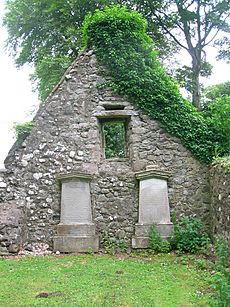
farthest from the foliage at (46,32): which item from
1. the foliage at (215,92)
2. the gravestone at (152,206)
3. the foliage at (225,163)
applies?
the foliage at (225,163)

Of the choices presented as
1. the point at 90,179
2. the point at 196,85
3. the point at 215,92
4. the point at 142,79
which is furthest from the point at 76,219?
the point at 215,92

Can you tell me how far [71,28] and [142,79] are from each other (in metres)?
6.85

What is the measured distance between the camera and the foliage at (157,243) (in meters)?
7.78

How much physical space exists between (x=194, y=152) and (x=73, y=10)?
30.4ft

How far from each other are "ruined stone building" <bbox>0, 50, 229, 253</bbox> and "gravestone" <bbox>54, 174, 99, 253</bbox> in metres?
0.02

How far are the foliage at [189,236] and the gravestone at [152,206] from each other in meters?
0.20

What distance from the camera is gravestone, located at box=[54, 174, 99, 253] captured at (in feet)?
26.3

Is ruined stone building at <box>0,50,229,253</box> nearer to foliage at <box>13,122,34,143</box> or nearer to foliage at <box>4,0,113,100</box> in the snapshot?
foliage at <box>13,122,34,143</box>

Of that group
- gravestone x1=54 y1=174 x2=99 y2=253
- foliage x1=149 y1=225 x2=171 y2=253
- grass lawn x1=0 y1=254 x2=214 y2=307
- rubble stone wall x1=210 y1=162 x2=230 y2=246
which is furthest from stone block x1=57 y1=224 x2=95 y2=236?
rubble stone wall x1=210 y1=162 x2=230 y2=246

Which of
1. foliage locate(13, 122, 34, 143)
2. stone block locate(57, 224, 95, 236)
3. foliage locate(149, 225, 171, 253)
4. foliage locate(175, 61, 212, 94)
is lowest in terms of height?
foliage locate(149, 225, 171, 253)

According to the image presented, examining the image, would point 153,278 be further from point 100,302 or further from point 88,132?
point 88,132

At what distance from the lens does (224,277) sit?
13.9ft

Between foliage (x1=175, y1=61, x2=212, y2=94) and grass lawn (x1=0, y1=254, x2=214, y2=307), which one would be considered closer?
grass lawn (x1=0, y1=254, x2=214, y2=307)

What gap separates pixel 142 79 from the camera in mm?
8898
